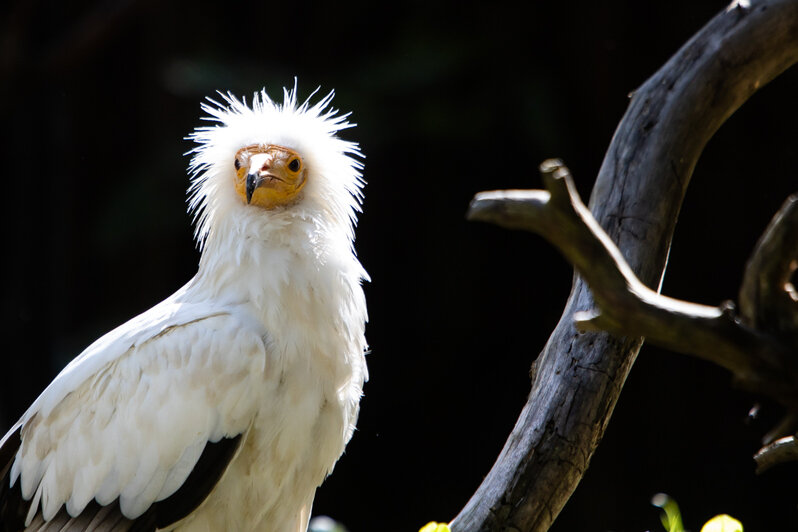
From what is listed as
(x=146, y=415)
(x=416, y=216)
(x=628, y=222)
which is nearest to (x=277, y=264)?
(x=146, y=415)

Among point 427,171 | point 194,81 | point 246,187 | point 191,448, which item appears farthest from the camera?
point 427,171

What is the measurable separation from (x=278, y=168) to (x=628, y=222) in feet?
3.15

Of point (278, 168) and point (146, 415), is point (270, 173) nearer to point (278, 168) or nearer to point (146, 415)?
point (278, 168)

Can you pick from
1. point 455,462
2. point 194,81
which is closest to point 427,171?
point 194,81

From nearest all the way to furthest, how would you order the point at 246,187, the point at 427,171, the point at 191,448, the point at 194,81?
the point at 191,448 < the point at 246,187 < the point at 194,81 < the point at 427,171

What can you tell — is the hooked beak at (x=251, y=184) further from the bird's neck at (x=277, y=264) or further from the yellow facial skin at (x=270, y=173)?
the bird's neck at (x=277, y=264)

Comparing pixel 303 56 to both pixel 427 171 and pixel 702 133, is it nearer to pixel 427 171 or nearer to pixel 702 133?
pixel 427 171

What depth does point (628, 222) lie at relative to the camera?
235 centimetres

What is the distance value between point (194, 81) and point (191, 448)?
294 cm

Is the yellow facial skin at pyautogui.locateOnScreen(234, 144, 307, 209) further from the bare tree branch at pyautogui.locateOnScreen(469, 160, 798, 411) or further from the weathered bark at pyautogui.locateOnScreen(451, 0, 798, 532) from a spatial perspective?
the bare tree branch at pyautogui.locateOnScreen(469, 160, 798, 411)

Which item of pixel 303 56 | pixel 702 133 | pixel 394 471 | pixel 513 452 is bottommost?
pixel 394 471

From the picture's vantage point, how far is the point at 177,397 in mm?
2301

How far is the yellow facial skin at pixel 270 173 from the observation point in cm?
253

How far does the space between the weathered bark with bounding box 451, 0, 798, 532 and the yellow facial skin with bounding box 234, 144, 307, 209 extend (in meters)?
0.84
